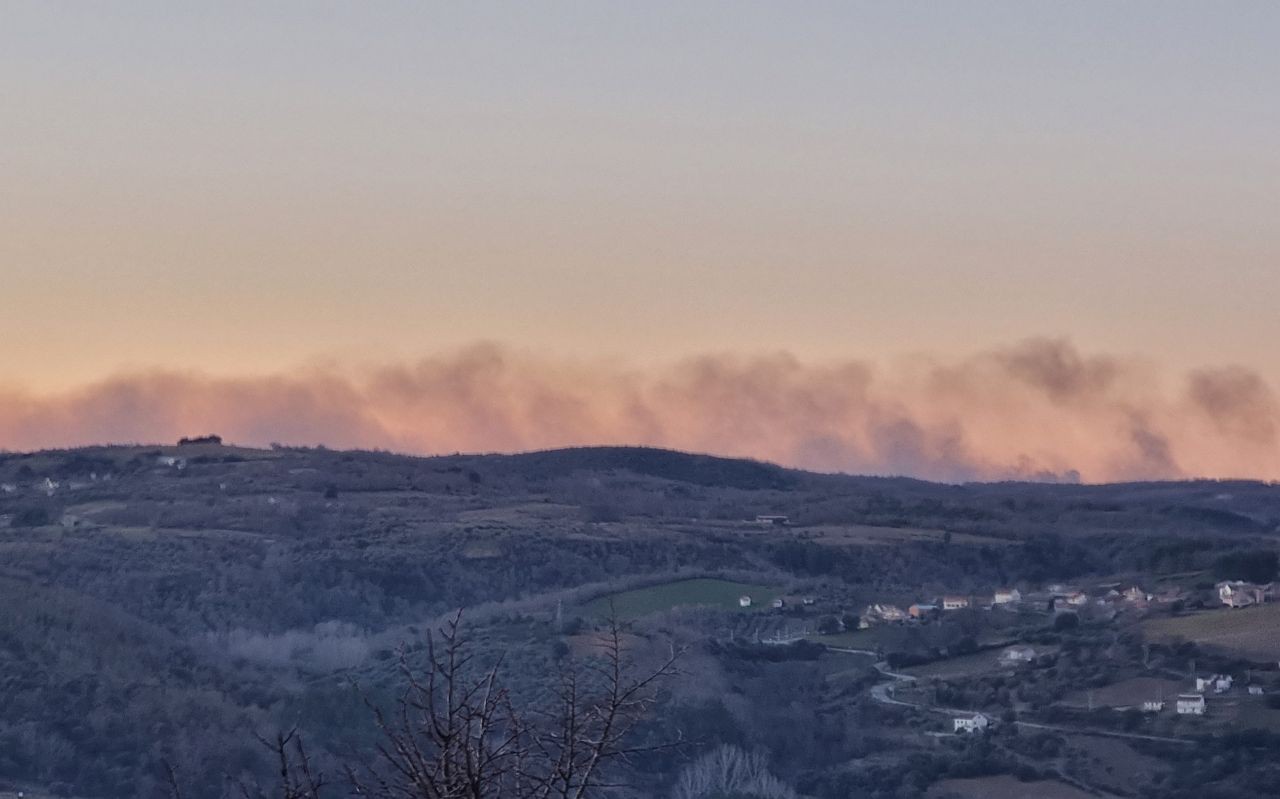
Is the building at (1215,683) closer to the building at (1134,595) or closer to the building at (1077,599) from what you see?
the building at (1134,595)

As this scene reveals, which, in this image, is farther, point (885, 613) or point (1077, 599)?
point (1077, 599)

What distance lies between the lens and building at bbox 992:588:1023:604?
288 feet

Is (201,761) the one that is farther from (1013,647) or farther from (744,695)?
(1013,647)

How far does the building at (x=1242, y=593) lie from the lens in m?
73.7

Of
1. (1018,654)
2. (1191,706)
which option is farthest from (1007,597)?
(1191,706)

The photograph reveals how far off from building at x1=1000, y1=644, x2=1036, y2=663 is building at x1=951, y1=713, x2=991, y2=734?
1008 cm

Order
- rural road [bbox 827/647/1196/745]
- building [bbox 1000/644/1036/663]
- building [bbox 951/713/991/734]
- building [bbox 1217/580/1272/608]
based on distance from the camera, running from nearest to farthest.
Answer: rural road [bbox 827/647/1196/745], building [bbox 951/713/991/734], building [bbox 1000/644/1036/663], building [bbox 1217/580/1272/608]

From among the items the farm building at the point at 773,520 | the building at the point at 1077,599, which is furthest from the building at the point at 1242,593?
the farm building at the point at 773,520

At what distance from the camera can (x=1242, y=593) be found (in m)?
75.6

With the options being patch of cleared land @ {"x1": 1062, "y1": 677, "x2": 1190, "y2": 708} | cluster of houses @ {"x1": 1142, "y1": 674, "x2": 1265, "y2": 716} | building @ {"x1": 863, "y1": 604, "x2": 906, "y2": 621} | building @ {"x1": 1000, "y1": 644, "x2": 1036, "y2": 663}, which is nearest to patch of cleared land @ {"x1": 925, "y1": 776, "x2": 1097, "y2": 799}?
cluster of houses @ {"x1": 1142, "y1": 674, "x2": 1265, "y2": 716}

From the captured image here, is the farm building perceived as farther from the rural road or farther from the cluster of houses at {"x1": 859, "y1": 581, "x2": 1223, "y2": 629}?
the rural road

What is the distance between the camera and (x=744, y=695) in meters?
64.8

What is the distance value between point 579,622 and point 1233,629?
72.2 feet

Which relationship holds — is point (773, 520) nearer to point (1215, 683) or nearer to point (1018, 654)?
point (1018, 654)
